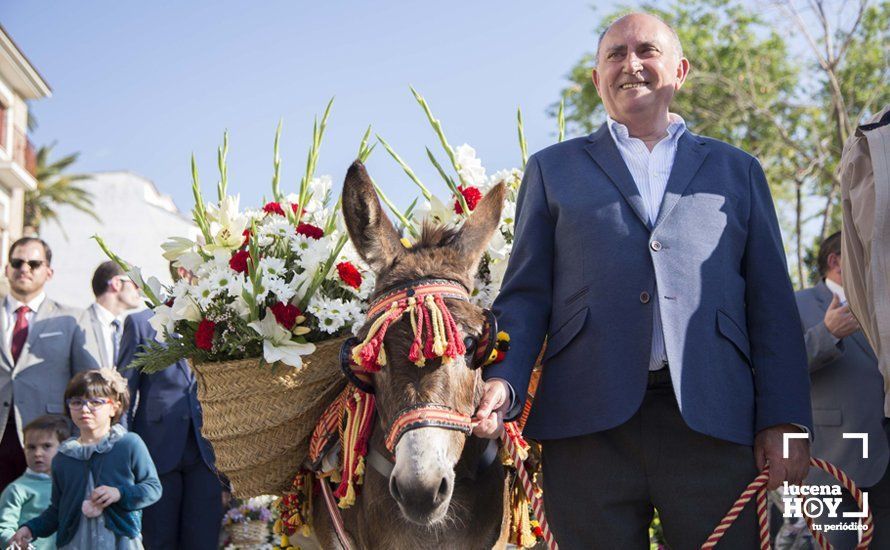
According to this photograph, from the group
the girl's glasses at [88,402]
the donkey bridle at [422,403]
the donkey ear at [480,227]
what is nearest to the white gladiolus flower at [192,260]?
the donkey bridle at [422,403]

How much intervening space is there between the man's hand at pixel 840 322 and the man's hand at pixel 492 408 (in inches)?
111

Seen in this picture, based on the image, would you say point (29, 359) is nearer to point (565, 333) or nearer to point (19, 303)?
point (19, 303)

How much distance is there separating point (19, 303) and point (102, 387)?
2.18m

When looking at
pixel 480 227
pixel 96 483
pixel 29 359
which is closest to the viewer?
pixel 480 227

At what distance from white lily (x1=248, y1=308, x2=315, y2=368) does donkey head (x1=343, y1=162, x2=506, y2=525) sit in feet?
2.02

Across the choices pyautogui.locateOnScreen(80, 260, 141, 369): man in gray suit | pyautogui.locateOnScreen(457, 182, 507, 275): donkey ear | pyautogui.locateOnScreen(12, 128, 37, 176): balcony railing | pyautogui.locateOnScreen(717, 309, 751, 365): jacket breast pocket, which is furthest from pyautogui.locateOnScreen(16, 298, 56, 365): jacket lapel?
pyautogui.locateOnScreen(12, 128, 37, 176): balcony railing

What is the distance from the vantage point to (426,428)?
116 inches

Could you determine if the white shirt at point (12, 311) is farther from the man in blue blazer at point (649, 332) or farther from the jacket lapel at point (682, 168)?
the jacket lapel at point (682, 168)

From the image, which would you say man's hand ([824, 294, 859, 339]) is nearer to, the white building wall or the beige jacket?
the beige jacket

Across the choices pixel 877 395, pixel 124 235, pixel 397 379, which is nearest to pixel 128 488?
pixel 397 379

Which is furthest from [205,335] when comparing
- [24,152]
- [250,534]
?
[24,152]

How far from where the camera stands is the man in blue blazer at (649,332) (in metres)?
2.97

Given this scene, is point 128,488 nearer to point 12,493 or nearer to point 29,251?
point 12,493

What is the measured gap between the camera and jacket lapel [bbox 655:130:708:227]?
3.16 m
